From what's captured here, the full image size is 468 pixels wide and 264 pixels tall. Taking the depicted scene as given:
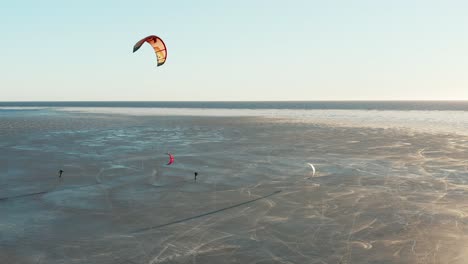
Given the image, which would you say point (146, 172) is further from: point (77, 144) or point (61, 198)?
point (77, 144)

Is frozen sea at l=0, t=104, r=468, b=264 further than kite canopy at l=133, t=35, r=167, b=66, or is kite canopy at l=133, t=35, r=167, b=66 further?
kite canopy at l=133, t=35, r=167, b=66

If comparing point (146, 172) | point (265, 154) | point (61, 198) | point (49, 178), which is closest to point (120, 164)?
point (146, 172)

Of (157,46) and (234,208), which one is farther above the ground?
(157,46)

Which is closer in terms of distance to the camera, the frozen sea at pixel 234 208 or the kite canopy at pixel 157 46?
the frozen sea at pixel 234 208

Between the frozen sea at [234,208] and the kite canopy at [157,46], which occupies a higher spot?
the kite canopy at [157,46]

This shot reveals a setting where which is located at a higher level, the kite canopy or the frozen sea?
the kite canopy

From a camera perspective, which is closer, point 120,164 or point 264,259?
point 264,259

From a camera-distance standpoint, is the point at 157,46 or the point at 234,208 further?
the point at 157,46

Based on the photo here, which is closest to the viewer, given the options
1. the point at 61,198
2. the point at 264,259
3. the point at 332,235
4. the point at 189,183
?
the point at 264,259
